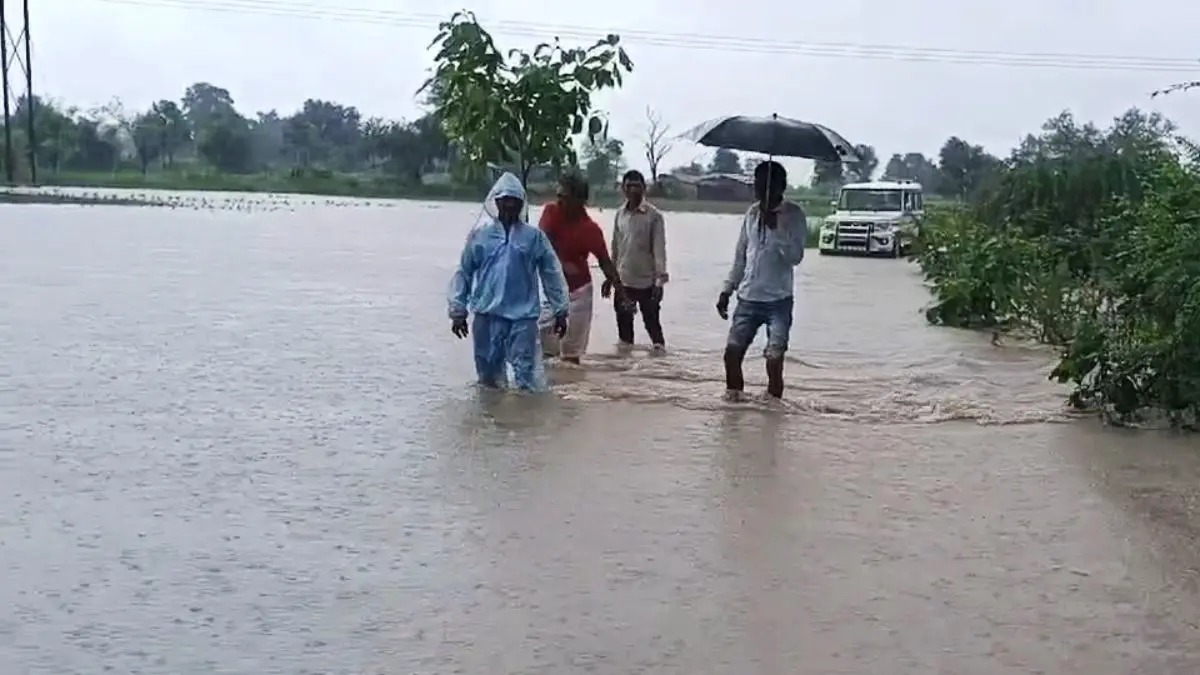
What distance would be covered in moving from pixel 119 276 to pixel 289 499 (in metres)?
16.1

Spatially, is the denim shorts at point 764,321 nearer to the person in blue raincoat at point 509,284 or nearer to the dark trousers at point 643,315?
the person in blue raincoat at point 509,284

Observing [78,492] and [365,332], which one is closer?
[78,492]

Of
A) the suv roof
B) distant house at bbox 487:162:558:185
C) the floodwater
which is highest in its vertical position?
distant house at bbox 487:162:558:185

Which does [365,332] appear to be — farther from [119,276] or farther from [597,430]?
[119,276]

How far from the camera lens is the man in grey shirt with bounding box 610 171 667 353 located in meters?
13.4

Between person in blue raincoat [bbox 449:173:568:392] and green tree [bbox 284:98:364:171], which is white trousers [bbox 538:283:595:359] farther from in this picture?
green tree [bbox 284:98:364:171]

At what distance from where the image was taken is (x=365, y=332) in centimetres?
1608

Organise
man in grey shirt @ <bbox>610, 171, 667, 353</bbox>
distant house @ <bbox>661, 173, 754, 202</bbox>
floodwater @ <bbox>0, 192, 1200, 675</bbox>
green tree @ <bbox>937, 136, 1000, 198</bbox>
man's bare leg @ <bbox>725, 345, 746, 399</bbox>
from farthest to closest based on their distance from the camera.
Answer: distant house @ <bbox>661, 173, 754, 202</bbox> → green tree @ <bbox>937, 136, 1000, 198</bbox> → man in grey shirt @ <bbox>610, 171, 667, 353</bbox> → man's bare leg @ <bbox>725, 345, 746, 399</bbox> → floodwater @ <bbox>0, 192, 1200, 675</bbox>

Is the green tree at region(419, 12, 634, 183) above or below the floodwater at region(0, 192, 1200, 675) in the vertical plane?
above

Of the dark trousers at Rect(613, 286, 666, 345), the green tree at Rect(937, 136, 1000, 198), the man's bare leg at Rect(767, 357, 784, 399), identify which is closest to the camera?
the man's bare leg at Rect(767, 357, 784, 399)

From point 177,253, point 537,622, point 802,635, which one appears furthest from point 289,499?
point 177,253

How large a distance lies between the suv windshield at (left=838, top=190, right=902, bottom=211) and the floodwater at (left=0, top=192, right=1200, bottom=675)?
73.9 ft

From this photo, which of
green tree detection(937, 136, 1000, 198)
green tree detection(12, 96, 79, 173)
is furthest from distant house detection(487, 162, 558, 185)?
green tree detection(12, 96, 79, 173)

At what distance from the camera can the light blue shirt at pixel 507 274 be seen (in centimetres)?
1084
